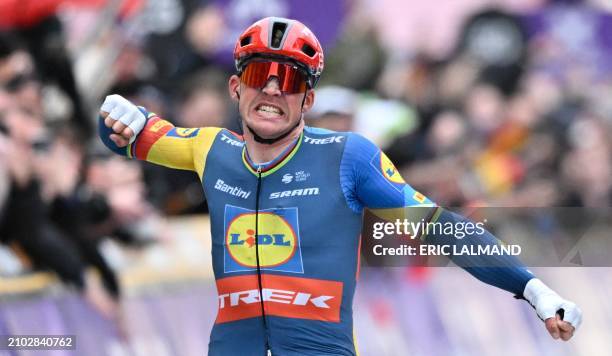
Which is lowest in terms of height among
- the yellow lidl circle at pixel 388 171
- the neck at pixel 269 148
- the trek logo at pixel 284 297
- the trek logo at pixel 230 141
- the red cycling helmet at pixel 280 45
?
the trek logo at pixel 284 297

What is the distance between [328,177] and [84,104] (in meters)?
4.39

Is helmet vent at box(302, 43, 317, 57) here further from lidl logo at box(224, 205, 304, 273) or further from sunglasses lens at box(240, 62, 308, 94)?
lidl logo at box(224, 205, 304, 273)

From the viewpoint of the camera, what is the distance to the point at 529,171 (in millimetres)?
10789

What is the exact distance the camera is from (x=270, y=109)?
16.7ft

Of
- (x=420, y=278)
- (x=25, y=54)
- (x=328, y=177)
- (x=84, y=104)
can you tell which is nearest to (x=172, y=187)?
(x=84, y=104)

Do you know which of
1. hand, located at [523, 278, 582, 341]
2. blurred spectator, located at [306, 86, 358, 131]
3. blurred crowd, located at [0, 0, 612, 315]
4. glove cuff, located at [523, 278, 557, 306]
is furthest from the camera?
blurred spectator, located at [306, 86, 358, 131]

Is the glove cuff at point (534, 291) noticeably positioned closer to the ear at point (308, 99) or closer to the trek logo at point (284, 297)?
the trek logo at point (284, 297)

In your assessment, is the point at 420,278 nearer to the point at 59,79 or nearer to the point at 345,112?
the point at 345,112

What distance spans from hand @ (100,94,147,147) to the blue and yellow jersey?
1.89ft

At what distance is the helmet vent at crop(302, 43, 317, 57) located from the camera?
16.8 feet

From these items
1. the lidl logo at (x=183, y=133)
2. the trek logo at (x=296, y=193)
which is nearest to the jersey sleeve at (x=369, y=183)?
the trek logo at (x=296, y=193)

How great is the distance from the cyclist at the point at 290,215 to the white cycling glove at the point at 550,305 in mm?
63

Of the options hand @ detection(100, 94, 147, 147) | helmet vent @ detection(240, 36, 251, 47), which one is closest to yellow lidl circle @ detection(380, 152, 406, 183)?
helmet vent @ detection(240, 36, 251, 47)

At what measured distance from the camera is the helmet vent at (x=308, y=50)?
511 cm
